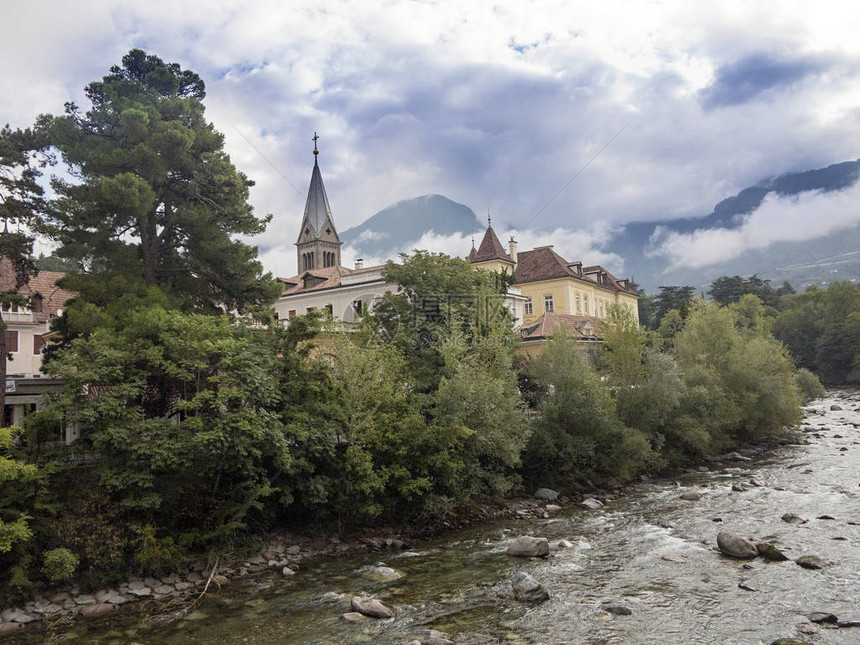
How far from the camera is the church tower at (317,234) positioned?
95688 mm

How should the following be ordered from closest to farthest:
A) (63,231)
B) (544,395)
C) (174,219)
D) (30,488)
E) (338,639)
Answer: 1. (338,639)
2. (30,488)
3. (63,231)
4. (174,219)
5. (544,395)

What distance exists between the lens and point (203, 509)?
22.1m

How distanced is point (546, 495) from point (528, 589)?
13530 millimetres

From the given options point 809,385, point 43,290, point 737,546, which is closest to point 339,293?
point 43,290

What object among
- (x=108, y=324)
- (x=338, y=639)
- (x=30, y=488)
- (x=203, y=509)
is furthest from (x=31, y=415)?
(x=338, y=639)

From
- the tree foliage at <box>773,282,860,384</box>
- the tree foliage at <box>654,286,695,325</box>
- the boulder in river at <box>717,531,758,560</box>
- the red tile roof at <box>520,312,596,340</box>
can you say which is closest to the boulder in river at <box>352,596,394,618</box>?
the boulder in river at <box>717,531,758,560</box>

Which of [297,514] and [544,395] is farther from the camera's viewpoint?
[544,395]

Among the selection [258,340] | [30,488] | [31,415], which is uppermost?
[258,340]

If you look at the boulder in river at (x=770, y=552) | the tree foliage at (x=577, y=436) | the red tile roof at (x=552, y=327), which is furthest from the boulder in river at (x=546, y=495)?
the red tile roof at (x=552, y=327)

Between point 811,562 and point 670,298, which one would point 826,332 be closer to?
point 670,298

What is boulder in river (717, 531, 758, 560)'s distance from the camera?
63.5ft

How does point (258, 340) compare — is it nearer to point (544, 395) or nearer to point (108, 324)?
point (108, 324)

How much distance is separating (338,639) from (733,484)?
76.2 ft

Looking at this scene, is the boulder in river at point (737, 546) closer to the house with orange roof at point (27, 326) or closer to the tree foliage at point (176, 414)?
the tree foliage at point (176, 414)
